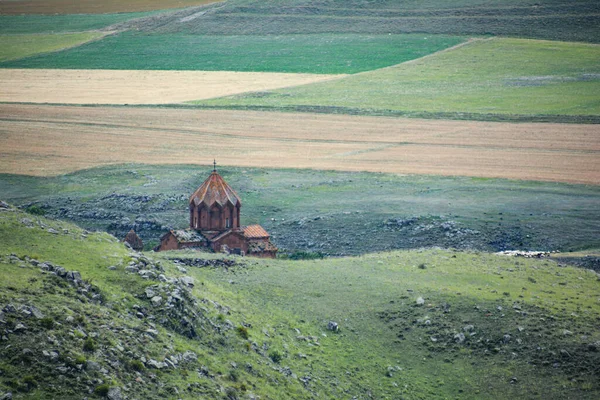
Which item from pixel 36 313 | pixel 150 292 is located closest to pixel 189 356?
pixel 150 292

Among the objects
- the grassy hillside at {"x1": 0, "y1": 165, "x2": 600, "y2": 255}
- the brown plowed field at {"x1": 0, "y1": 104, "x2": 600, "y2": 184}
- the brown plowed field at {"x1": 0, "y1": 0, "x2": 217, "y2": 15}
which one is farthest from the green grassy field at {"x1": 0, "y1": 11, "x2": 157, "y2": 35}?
the grassy hillside at {"x1": 0, "y1": 165, "x2": 600, "y2": 255}

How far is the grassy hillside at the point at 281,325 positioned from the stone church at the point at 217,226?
775cm

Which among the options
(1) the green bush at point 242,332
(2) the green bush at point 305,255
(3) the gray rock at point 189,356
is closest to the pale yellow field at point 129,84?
(2) the green bush at point 305,255

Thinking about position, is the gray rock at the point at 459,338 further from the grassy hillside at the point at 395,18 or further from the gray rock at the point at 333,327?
the grassy hillside at the point at 395,18

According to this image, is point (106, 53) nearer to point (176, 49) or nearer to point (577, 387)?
point (176, 49)

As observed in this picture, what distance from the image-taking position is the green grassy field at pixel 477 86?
108812 millimetres

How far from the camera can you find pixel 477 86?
11844 centimetres

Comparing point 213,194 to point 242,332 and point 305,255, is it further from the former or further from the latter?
point 242,332

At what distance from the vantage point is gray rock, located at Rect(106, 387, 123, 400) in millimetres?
27961

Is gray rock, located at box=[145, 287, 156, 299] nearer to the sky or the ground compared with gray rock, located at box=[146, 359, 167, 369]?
nearer to the sky

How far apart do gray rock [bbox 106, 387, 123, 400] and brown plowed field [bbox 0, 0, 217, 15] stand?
6082 inches

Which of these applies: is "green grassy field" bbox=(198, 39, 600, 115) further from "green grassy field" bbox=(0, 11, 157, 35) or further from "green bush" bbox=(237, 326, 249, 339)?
"green bush" bbox=(237, 326, 249, 339)

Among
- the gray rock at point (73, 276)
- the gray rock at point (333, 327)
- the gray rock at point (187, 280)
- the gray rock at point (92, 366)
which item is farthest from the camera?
the gray rock at point (333, 327)

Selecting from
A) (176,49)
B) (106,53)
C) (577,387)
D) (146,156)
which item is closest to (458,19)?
(176,49)
